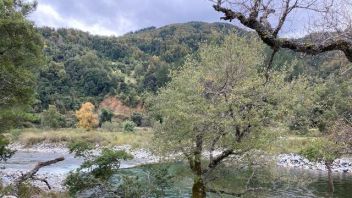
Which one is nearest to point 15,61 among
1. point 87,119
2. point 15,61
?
point 15,61

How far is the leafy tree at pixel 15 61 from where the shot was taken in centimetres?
1984

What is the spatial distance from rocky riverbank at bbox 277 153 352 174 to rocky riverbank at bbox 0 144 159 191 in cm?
1507

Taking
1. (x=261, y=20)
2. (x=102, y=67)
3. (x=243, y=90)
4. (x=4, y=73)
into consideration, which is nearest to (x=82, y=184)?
(x=4, y=73)

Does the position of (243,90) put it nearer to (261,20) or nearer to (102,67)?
(261,20)

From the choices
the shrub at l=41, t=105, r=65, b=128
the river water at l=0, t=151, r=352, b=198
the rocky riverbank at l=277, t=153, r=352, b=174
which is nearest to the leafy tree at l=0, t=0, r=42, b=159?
the river water at l=0, t=151, r=352, b=198

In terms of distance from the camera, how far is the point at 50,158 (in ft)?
173

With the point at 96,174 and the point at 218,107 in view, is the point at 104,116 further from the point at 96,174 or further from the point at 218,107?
the point at 218,107

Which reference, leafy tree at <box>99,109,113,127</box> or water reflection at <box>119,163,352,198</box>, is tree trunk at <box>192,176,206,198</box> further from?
leafy tree at <box>99,109,113,127</box>

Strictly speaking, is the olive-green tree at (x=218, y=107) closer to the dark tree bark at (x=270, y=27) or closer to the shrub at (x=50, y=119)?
the dark tree bark at (x=270, y=27)

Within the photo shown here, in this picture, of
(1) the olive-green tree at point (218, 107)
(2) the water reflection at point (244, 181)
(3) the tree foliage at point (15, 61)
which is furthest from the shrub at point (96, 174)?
(3) the tree foliage at point (15, 61)

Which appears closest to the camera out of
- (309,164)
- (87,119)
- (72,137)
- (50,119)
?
(309,164)

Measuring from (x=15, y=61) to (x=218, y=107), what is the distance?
1098 cm

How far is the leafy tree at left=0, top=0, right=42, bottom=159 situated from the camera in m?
19.8

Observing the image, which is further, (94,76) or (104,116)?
(94,76)
